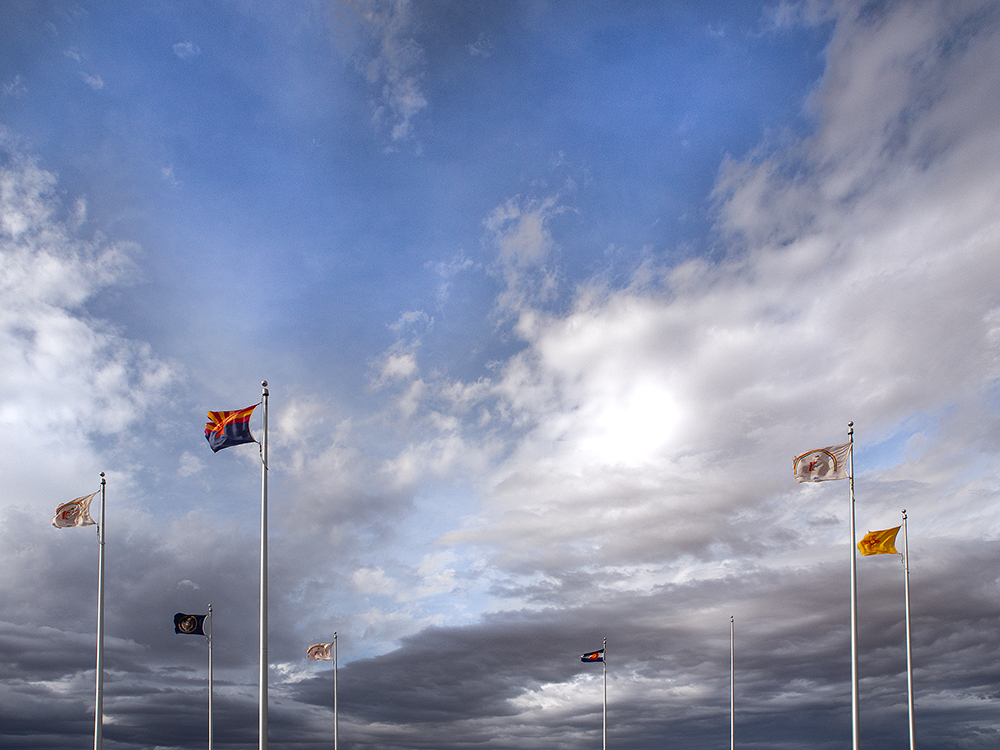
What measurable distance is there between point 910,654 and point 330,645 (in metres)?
41.3

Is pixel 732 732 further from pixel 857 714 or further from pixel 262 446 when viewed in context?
pixel 262 446

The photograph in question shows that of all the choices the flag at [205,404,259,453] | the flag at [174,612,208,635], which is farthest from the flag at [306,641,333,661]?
the flag at [205,404,259,453]

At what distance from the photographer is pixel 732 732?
6656cm

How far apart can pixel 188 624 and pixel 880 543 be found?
125ft

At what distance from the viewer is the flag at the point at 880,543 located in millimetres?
39719

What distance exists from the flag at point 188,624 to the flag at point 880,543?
36791 mm

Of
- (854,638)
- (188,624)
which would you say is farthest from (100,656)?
(854,638)

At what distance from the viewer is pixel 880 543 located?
40.0 m

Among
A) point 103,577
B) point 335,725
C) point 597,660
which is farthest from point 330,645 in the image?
point 103,577

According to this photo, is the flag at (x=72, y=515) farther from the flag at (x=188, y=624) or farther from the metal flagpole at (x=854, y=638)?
the metal flagpole at (x=854, y=638)

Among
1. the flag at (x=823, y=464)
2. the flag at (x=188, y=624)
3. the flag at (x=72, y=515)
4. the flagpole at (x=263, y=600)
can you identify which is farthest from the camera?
the flag at (x=188, y=624)

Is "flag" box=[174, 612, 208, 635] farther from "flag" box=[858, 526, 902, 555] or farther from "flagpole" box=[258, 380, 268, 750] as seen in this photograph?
"flag" box=[858, 526, 902, 555]

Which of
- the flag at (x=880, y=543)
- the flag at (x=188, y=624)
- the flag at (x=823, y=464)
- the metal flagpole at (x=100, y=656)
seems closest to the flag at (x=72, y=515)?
the metal flagpole at (x=100, y=656)

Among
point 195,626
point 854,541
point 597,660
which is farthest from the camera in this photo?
point 597,660
